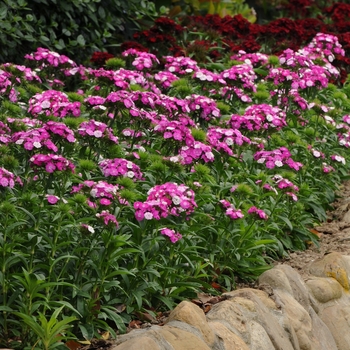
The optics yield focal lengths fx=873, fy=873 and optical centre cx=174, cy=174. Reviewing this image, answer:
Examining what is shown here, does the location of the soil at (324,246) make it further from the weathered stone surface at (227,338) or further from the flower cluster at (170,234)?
the flower cluster at (170,234)

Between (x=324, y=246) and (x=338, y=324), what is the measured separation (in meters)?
1.06

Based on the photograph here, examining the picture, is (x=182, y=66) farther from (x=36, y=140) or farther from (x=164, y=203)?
(x=164, y=203)

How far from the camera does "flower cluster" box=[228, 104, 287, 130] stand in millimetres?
6195

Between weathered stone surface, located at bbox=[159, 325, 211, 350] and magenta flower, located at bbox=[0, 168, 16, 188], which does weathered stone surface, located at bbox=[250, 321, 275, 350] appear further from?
magenta flower, located at bbox=[0, 168, 16, 188]

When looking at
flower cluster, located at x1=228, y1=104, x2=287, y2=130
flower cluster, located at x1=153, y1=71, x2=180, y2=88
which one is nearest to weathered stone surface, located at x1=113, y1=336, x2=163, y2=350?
flower cluster, located at x1=228, y1=104, x2=287, y2=130

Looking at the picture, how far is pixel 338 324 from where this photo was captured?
5.55 meters

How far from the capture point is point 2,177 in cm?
426

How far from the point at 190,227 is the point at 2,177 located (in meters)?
1.35

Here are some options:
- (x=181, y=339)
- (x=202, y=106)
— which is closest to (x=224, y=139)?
(x=202, y=106)

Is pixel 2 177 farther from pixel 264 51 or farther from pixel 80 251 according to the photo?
pixel 264 51

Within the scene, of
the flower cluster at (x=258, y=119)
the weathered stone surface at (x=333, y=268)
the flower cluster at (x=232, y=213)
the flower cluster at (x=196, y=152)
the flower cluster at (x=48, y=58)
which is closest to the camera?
the flower cluster at (x=232, y=213)

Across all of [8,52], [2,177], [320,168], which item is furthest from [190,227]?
[8,52]

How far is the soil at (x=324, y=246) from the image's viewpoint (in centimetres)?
475

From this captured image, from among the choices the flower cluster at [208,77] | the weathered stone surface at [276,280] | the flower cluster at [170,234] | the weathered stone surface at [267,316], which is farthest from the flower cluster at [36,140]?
the flower cluster at [208,77]
